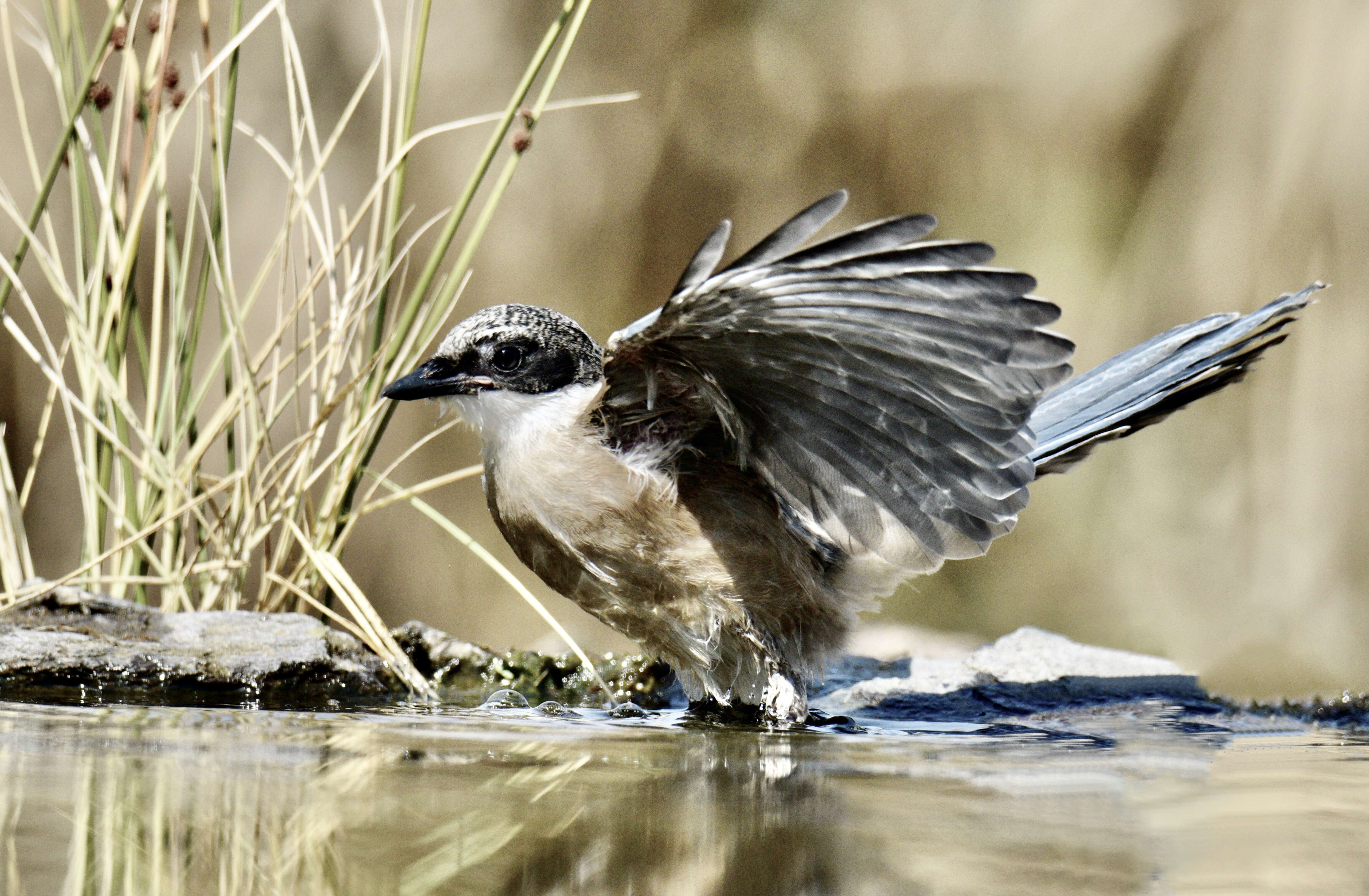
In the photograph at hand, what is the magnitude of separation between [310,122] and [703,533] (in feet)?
4.90

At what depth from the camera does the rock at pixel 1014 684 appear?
3.36 m

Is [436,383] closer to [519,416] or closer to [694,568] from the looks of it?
[519,416]

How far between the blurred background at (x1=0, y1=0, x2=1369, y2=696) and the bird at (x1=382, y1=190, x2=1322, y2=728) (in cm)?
188

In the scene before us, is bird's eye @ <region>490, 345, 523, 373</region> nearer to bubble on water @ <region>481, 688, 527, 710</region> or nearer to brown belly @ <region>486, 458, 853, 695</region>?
brown belly @ <region>486, 458, 853, 695</region>

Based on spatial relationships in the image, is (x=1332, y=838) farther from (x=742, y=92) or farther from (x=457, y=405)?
(x=742, y=92)

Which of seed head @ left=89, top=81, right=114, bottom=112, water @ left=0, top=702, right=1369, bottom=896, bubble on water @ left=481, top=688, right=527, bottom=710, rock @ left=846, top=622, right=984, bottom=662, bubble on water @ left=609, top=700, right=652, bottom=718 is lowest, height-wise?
water @ left=0, top=702, right=1369, bottom=896

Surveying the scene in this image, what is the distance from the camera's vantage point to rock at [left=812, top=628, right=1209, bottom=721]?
336 centimetres

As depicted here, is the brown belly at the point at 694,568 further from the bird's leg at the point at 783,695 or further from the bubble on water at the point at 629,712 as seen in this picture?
the bubble on water at the point at 629,712

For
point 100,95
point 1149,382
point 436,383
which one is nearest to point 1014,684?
point 1149,382

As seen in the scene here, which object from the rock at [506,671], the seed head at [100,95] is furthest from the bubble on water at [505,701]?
the seed head at [100,95]

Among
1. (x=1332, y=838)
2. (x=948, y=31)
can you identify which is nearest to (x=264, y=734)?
(x=1332, y=838)

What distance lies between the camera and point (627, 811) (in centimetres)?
174

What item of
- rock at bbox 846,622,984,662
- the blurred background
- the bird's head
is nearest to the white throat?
the bird's head

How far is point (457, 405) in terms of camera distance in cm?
317
